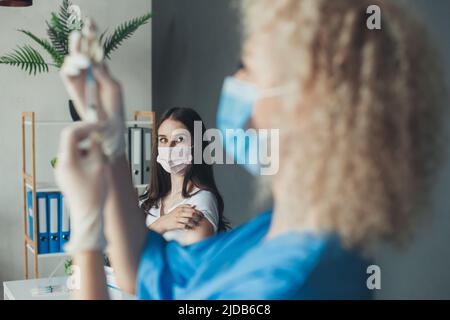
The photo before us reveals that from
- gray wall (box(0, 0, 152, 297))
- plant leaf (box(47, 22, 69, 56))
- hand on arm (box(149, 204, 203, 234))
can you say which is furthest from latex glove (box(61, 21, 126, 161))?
gray wall (box(0, 0, 152, 297))

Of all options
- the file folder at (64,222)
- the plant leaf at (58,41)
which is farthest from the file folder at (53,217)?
the plant leaf at (58,41)

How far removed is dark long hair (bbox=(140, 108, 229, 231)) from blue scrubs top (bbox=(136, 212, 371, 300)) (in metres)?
1.26

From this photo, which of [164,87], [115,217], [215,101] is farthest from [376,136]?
[164,87]

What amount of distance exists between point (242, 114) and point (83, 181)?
0.25 m

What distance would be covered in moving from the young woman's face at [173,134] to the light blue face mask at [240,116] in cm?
127

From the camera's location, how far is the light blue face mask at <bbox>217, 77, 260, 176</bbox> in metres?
0.88

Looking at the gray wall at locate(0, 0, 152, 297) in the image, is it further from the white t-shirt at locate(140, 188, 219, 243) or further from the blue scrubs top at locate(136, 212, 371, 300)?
the blue scrubs top at locate(136, 212, 371, 300)

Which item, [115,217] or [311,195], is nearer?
[311,195]

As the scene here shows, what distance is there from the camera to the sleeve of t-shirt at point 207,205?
221 centimetres

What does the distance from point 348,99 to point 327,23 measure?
97mm

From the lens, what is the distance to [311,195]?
0.82 meters

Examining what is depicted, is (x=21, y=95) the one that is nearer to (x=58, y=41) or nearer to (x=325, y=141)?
(x=58, y=41)

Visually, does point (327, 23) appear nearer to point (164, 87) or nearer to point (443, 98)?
point (443, 98)
